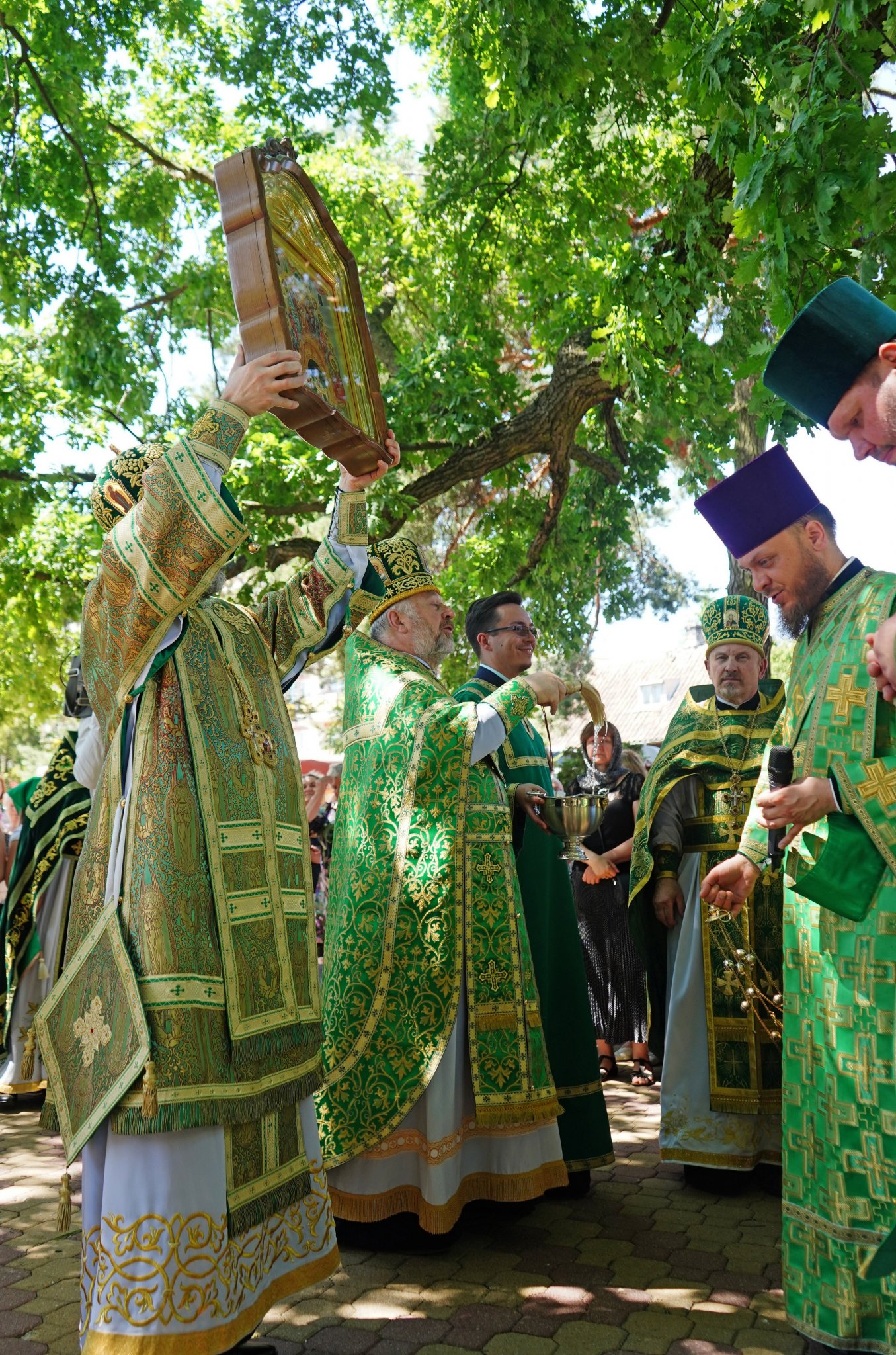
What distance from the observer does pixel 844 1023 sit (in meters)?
2.86

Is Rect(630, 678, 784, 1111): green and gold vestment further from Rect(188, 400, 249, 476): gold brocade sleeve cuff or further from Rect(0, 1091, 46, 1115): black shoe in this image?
Rect(0, 1091, 46, 1115): black shoe

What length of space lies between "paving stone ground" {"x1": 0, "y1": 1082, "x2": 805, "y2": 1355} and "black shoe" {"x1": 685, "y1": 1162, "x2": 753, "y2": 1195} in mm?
44

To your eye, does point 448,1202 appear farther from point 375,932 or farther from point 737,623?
point 737,623

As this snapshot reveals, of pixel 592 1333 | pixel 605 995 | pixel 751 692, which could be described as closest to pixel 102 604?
pixel 592 1333

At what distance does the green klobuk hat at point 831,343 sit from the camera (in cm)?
271

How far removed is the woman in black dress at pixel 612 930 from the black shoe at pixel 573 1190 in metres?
2.76

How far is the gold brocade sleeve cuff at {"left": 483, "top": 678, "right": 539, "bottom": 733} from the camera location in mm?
4184

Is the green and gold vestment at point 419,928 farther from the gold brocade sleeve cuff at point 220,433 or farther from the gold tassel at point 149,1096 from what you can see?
the gold brocade sleeve cuff at point 220,433

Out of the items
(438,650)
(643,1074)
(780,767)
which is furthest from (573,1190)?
(643,1074)

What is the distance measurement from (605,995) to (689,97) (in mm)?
5459

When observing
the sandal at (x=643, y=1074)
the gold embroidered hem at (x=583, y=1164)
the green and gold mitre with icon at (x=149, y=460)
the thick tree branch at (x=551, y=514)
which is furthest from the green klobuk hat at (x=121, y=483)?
the thick tree branch at (x=551, y=514)

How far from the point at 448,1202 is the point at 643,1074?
3.74m

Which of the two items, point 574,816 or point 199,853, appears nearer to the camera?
point 199,853

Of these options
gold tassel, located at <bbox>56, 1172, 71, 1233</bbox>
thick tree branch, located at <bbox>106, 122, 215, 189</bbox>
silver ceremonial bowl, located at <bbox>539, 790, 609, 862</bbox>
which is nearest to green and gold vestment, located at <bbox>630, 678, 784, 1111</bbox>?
silver ceremonial bowl, located at <bbox>539, 790, 609, 862</bbox>
